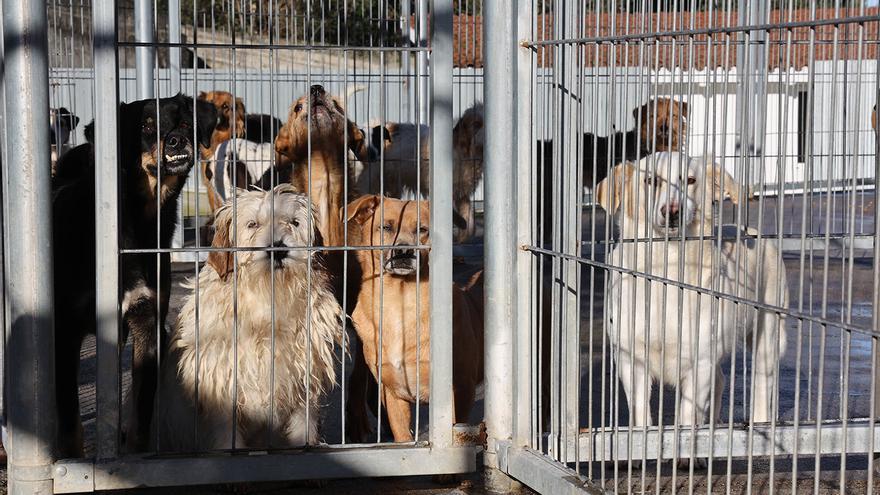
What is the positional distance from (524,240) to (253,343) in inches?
43.3

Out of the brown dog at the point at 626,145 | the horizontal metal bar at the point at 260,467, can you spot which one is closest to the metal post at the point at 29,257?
the horizontal metal bar at the point at 260,467

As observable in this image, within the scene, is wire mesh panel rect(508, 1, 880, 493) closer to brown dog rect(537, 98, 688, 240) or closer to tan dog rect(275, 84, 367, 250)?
brown dog rect(537, 98, 688, 240)

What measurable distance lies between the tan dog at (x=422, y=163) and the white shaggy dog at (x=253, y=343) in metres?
3.74

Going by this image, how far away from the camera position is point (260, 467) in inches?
141

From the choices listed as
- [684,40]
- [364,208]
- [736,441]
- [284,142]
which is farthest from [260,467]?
[284,142]

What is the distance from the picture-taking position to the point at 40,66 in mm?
3336

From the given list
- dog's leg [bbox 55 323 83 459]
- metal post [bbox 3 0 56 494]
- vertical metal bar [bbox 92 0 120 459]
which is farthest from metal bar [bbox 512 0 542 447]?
dog's leg [bbox 55 323 83 459]

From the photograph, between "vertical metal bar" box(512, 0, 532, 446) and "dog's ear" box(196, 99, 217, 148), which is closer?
"vertical metal bar" box(512, 0, 532, 446)

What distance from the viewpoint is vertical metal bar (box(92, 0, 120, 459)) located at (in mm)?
3369

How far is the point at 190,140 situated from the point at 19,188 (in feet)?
4.52

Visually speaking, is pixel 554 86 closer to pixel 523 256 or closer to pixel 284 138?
pixel 523 256

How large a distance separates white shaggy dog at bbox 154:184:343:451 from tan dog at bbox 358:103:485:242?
374cm

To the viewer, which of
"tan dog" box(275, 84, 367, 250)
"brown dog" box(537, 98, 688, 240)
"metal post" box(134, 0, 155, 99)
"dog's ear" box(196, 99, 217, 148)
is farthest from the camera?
"metal post" box(134, 0, 155, 99)

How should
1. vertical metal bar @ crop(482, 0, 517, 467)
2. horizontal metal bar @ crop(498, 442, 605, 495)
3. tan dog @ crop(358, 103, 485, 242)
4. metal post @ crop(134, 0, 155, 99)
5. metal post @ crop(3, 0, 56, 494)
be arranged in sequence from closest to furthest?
horizontal metal bar @ crop(498, 442, 605, 495) < metal post @ crop(3, 0, 56, 494) < vertical metal bar @ crop(482, 0, 517, 467) < metal post @ crop(134, 0, 155, 99) < tan dog @ crop(358, 103, 485, 242)
